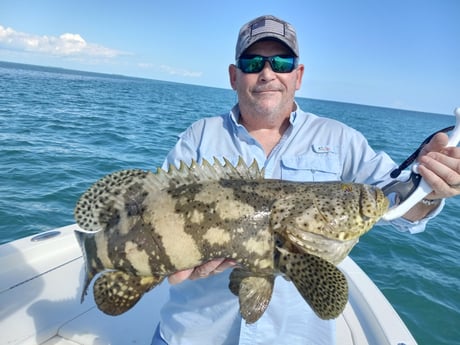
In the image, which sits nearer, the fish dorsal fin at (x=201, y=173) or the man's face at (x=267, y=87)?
the fish dorsal fin at (x=201, y=173)

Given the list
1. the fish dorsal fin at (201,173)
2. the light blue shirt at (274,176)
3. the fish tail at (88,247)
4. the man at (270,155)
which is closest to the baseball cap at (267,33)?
the man at (270,155)

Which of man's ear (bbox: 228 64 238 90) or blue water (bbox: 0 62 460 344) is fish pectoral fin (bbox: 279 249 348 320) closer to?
man's ear (bbox: 228 64 238 90)

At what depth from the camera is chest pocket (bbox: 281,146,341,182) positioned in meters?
3.74

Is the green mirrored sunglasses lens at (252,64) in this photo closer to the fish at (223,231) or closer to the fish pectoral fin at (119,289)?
the fish at (223,231)

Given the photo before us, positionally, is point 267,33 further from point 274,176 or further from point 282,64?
point 274,176

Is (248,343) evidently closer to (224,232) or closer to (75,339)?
(224,232)

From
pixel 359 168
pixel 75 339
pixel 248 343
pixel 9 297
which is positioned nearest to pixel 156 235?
pixel 248 343

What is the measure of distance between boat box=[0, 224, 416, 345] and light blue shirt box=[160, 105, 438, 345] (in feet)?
3.45

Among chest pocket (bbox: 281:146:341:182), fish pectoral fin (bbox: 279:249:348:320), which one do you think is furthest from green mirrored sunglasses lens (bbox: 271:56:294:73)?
fish pectoral fin (bbox: 279:249:348:320)

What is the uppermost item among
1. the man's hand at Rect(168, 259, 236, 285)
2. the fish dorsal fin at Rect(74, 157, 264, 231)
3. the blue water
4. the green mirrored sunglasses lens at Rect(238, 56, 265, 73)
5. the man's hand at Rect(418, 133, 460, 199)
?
the green mirrored sunglasses lens at Rect(238, 56, 265, 73)

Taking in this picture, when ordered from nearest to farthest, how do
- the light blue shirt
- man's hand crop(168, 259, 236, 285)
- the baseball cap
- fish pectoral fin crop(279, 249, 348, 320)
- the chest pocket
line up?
1. fish pectoral fin crop(279, 249, 348, 320)
2. man's hand crop(168, 259, 236, 285)
3. the light blue shirt
4. the chest pocket
5. the baseball cap

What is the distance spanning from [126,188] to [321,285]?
1560 mm

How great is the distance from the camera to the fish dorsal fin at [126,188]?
277cm

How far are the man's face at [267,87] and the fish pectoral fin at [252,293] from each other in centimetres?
183
